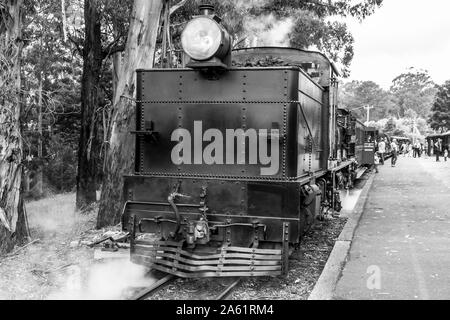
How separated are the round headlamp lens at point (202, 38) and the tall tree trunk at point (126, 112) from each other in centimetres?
358

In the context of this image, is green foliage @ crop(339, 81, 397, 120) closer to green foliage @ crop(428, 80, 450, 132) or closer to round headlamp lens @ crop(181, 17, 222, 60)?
green foliage @ crop(428, 80, 450, 132)

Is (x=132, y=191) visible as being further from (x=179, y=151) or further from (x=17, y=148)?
(x=17, y=148)

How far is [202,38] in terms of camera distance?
207 inches

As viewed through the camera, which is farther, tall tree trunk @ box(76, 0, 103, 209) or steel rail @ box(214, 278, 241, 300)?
tall tree trunk @ box(76, 0, 103, 209)

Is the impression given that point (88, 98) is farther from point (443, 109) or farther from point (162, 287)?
point (443, 109)

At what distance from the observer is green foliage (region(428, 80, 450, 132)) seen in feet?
193

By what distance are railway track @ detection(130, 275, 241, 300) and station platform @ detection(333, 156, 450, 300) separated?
41.9 inches

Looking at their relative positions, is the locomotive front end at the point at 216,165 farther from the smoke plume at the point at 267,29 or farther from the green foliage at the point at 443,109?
the green foliage at the point at 443,109

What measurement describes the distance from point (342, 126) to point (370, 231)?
16.5ft

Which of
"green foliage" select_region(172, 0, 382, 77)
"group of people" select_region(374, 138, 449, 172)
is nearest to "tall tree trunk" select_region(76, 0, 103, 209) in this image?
"green foliage" select_region(172, 0, 382, 77)

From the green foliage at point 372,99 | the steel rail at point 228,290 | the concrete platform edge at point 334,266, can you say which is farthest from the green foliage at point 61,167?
the green foliage at point 372,99

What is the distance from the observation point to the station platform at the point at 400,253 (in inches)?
206

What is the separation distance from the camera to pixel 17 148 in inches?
294

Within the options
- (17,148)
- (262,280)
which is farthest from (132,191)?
(17,148)
